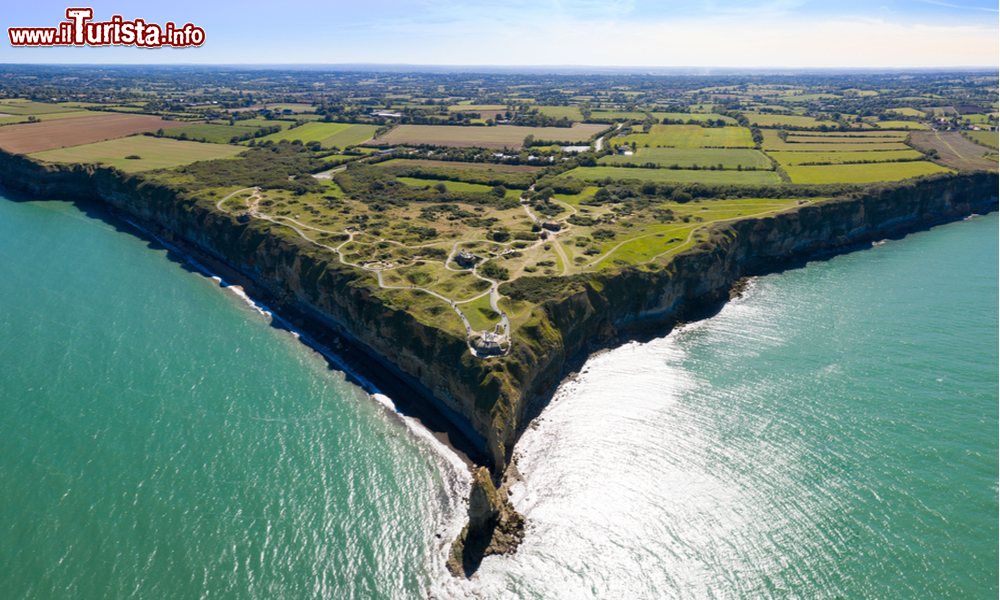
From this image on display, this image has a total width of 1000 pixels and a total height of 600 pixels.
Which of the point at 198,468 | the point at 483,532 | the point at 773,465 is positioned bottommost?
the point at 483,532

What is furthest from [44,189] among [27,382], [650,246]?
[650,246]

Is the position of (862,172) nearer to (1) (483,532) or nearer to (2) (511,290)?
(2) (511,290)

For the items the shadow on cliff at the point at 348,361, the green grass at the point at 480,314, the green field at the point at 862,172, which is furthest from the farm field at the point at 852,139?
the shadow on cliff at the point at 348,361

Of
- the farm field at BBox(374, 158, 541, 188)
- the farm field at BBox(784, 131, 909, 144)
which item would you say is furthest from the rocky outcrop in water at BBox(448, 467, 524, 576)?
the farm field at BBox(784, 131, 909, 144)

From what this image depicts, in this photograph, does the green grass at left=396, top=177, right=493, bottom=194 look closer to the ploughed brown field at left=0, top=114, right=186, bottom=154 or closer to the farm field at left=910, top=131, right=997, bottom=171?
the ploughed brown field at left=0, top=114, right=186, bottom=154

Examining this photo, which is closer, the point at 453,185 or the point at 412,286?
the point at 412,286

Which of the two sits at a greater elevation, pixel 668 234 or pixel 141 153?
pixel 141 153

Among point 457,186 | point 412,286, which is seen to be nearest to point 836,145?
point 457,186
